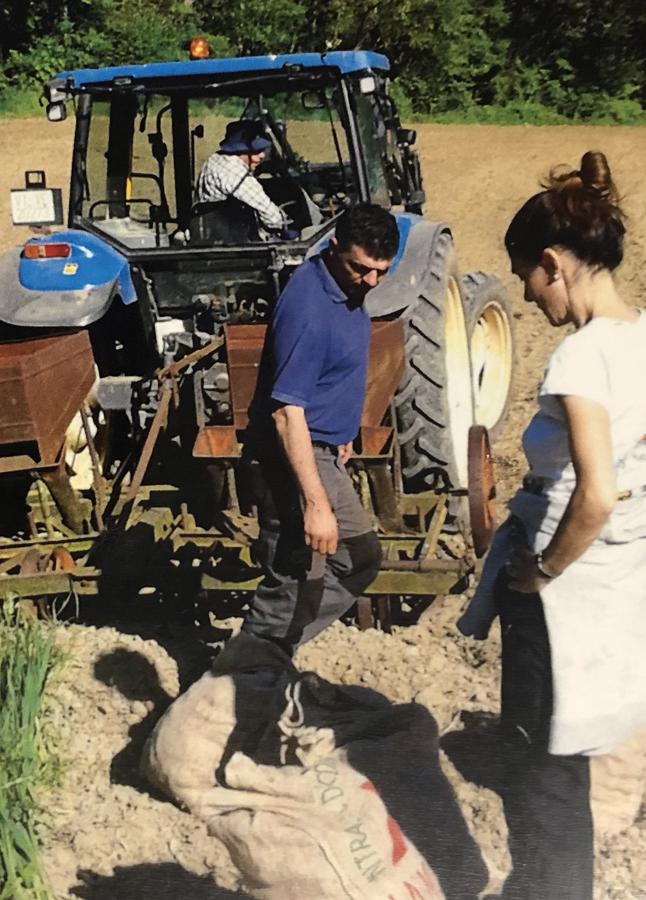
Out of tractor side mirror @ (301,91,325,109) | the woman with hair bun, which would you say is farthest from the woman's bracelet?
tractor side mirror @ (301,91,325,109)

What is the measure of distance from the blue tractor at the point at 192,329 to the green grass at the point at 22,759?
0.53 meters

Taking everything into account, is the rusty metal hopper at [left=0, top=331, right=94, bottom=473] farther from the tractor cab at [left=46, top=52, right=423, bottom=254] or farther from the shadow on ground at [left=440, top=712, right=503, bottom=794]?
the shadow on ground at [left=440, top=712, right=503, bottom=794]

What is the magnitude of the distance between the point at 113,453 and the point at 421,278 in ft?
4.35

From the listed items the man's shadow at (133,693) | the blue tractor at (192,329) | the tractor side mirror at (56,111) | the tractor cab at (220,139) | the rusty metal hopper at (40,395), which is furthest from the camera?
the tractor side mirror at (56,111)

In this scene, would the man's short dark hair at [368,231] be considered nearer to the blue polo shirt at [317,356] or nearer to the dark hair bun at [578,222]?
the blue polo shirt at [317,356]

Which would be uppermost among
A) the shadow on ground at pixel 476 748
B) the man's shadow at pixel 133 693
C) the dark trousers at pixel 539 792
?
the dark trousers at pixel 539 792

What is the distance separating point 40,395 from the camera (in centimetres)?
352

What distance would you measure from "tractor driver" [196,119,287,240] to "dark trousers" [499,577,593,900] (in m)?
2.34

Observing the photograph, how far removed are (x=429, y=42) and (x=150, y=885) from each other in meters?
14.9

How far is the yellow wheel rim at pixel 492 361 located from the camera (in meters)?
5.59

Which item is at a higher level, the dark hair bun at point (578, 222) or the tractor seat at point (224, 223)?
the dark hair bun at point (578, 222)

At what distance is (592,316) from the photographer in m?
2.10

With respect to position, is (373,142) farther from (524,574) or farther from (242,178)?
(524,574)

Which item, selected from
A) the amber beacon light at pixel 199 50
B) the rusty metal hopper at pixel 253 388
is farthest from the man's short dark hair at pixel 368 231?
the amber beacon light at pixel 199 50
